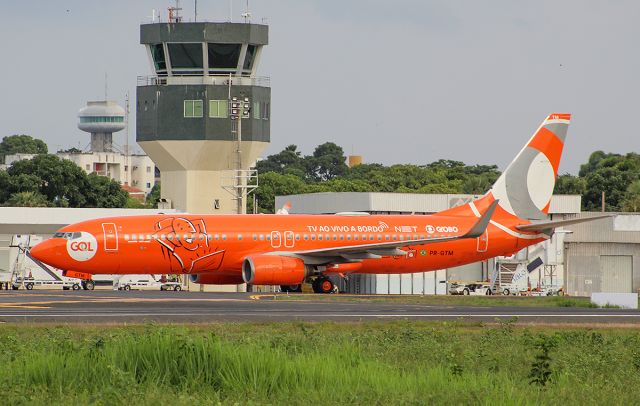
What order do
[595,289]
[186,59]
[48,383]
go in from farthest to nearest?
[186,59] < [595,289] < [48,383]

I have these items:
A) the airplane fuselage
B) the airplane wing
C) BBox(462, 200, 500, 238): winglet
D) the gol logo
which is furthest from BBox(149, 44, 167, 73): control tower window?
BBox(462, 200, 500, 238): winglet

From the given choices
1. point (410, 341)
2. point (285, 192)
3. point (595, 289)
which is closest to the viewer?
point (410, 341)

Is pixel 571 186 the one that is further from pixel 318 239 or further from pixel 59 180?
pixel 318 239

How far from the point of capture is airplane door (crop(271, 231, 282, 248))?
56625 mm

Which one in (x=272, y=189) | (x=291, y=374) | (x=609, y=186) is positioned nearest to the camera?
(x=291, y=374)

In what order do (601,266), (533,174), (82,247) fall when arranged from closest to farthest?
(82,247)
(533,174)
(601,266)

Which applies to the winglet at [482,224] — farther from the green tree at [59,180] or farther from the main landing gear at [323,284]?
the green tree at [59,180]

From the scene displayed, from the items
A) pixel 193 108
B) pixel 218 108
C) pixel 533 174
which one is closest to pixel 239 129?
pixel 218 108

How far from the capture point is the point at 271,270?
53.7m

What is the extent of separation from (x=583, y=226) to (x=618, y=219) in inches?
105

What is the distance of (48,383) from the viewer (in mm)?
19516

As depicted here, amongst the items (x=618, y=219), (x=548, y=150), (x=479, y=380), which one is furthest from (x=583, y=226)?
(x=479, y=380)

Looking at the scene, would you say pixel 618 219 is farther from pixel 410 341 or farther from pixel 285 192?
pixel 285 192

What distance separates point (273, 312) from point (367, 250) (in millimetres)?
16289
